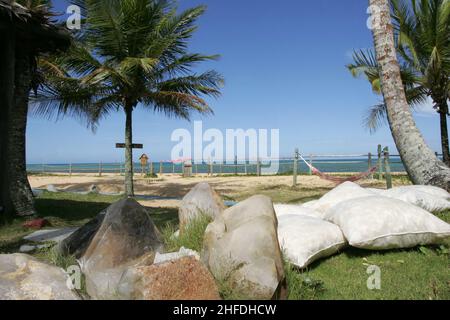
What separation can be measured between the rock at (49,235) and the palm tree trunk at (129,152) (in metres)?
4.93

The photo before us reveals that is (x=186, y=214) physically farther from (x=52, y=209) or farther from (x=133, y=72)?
(x=133, y=72)

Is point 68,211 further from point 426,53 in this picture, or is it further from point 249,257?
point 426,53

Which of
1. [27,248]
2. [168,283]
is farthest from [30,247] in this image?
[168,283]

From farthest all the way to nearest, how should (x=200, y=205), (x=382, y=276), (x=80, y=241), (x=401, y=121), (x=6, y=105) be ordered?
(x=6, y=105), (x=401, y=121), (x=200, y=205), (x=80, y=241), (x=382, y=276)

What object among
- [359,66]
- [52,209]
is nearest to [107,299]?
[52,209]

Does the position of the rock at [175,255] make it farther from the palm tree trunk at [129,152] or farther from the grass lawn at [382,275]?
the palm tree trunk at [129,152]

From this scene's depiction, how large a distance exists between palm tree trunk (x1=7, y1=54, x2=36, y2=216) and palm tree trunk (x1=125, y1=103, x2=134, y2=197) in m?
4.01

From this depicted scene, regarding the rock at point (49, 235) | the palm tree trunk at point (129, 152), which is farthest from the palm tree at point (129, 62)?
the rock at point (49, 235)

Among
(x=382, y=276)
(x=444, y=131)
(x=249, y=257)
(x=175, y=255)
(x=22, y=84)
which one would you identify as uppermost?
(x=22, y=84)

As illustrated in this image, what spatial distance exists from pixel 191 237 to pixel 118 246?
0.77 m

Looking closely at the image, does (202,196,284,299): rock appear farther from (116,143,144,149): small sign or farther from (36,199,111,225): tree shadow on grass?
(116,143,144,149): small sign

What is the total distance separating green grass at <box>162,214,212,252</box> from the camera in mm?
3588

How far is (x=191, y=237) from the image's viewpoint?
367 centimetres

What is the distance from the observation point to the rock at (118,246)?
2.90 metres
